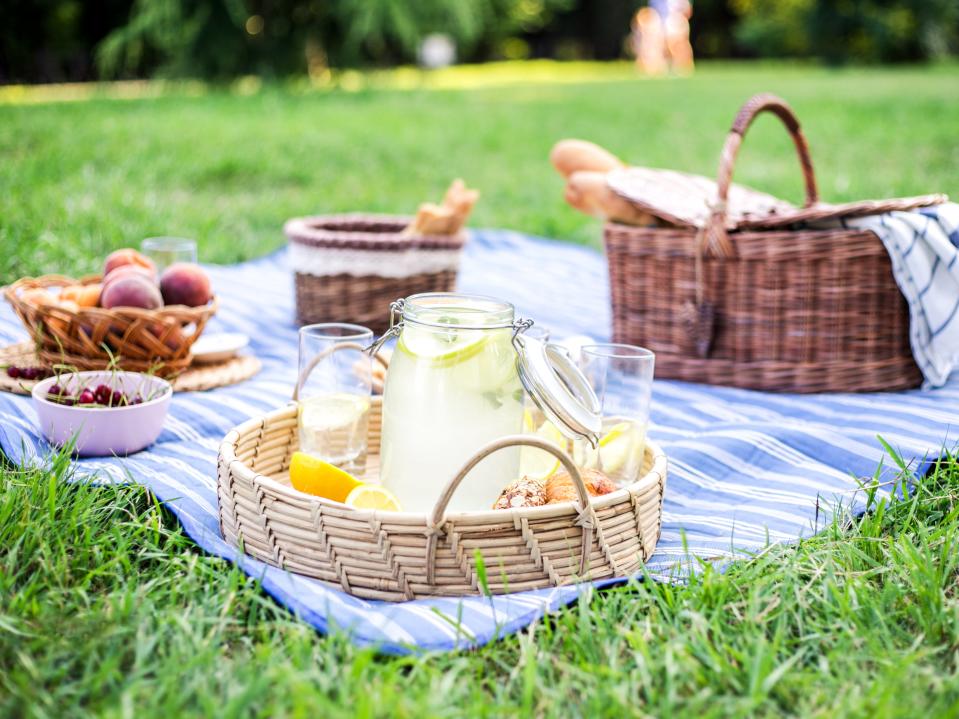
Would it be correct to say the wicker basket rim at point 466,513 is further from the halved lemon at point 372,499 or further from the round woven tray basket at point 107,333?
the round woven tray basket at point 107,333

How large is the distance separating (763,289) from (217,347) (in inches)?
52.1

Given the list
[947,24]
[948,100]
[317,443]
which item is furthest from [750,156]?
[947,24]

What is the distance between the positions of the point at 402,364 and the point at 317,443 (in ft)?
1.24

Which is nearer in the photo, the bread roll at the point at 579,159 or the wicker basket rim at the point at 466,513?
the wicker basket rim at the point at 466,513

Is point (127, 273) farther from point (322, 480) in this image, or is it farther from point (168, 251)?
point (322, 480)

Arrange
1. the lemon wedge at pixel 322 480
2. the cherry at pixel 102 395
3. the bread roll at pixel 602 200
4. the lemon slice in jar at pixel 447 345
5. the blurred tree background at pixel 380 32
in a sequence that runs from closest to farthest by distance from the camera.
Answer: the lemon slice in jar at pixel 447 345
the lemon wedge at pixel 322 480
the cherry at pixel 102 395
the bread roll at pixel 602 200
the blurred tree background at pixel 380 32

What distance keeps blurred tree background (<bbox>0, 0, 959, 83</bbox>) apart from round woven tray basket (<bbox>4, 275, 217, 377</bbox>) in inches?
261

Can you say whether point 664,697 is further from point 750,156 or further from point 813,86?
point 813,86

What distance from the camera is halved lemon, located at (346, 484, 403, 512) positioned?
1.39 meters

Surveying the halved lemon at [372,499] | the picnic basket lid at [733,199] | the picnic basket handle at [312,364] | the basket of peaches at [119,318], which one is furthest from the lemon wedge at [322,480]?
the picnic basket lid at [733,199]

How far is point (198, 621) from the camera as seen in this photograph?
4.05 ft

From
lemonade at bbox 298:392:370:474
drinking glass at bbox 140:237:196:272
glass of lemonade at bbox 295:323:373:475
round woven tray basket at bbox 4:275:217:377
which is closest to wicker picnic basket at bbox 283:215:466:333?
drinking glass at bbox 140:237:196:272

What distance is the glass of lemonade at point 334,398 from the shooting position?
1710 millimetres

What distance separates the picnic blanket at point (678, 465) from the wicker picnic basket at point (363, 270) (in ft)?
0.53
